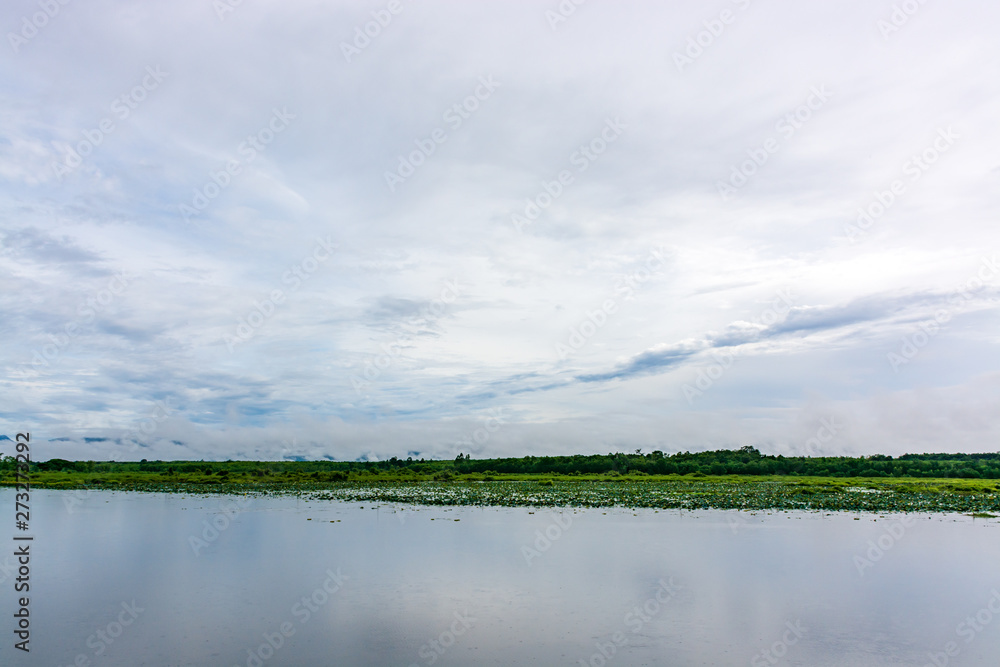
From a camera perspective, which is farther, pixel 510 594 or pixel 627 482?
pixel 627 482

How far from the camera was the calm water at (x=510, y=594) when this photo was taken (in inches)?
A: 454

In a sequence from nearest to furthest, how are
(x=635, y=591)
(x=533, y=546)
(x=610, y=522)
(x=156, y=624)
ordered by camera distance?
(x=156, y=624)
(x=635, y=591)
(x=533, y=546)
(x=610, y=522)

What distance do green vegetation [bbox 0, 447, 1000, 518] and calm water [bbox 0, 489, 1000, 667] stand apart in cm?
1214

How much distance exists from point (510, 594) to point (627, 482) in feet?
163

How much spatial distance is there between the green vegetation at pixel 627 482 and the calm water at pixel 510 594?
1214cm

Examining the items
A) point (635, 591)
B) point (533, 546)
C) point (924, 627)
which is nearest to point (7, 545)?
point (533, 546)

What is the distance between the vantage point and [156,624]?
1309cm

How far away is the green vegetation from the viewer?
40.7 metres

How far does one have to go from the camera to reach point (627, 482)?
62.9 m

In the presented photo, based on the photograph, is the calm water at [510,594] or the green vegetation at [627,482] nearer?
the calm water at [510,594]

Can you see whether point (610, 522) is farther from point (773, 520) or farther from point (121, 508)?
point (121, 508)

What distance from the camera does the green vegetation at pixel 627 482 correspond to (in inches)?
1601

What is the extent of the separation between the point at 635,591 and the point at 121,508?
114 ft

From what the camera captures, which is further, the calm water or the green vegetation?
the green vegetation
